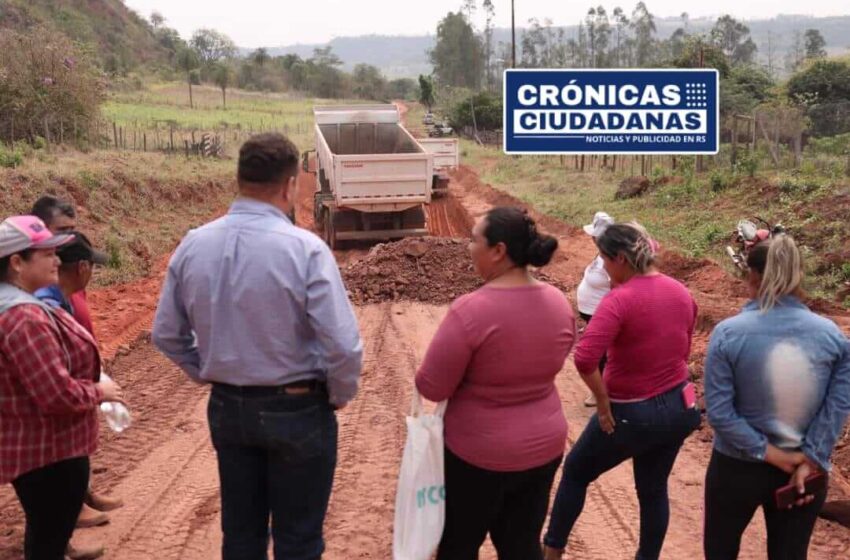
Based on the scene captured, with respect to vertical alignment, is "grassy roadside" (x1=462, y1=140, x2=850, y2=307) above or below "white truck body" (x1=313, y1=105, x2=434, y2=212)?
below

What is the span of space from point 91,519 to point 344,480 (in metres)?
1.40

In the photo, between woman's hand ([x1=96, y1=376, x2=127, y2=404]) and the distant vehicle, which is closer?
woman's hand ([x1=96, y1=376, x2=127, y2=404])

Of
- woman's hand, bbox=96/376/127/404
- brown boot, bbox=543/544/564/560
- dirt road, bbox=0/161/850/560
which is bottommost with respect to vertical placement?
dirt road, bbox=0/161/850/560

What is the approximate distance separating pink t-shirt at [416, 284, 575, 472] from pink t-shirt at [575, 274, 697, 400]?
0.43m

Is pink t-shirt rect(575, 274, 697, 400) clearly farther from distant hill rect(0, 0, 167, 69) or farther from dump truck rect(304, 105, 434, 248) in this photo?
distant hill rect(0, 0, 167, 69)

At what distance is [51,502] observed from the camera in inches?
118

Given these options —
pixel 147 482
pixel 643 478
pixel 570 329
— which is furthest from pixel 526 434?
pixel 147 482

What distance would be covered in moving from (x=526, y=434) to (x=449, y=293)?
7317 mm

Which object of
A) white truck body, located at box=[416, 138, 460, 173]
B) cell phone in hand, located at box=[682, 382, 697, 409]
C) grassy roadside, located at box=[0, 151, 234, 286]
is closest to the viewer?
cell phone in hand, located at box=[682, 382, 697, 409]

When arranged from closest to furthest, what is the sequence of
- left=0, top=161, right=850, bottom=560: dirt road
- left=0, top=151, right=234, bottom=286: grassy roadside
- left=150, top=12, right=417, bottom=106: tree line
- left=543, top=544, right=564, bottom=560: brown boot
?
left=543, top=544, right=564, bottom=560: brown boot
left=0, top=161, right=850, bottom=560: dirt road
left=0, top=151, right=234, bottom=286: grassy roadside
left=150, top=12, right=417, bottom=106: tree line

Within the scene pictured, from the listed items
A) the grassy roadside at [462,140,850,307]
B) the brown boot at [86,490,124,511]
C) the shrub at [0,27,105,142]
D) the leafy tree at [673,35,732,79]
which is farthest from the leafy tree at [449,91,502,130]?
the brown boot at [86,490,124,511]

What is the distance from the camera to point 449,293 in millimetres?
10008

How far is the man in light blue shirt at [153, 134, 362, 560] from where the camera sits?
2590 mm

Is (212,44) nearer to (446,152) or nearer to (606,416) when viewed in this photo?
(446,152)
